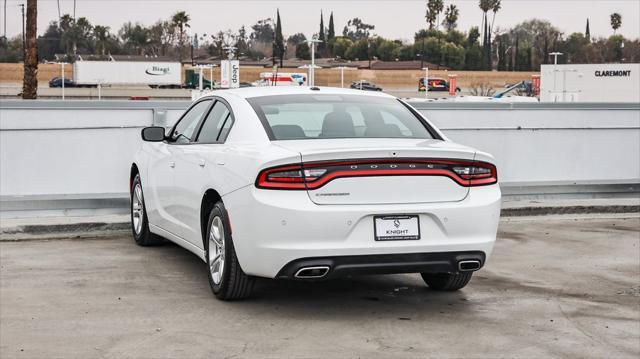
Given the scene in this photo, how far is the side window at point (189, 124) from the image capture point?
8.59 meters

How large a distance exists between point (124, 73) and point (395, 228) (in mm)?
91039

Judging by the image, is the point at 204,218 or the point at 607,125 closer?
the point at 204,218

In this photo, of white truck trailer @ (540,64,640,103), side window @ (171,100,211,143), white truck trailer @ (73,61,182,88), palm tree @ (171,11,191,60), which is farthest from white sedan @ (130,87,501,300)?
palm tree @ (171,11,191,60)

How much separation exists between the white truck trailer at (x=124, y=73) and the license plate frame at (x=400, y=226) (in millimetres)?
87101

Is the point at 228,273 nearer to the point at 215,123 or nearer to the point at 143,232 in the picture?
the point at 215,123

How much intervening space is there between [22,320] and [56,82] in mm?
92630

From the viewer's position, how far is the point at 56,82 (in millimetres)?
95875

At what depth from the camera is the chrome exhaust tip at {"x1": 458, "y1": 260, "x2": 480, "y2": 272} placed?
22.4 ft

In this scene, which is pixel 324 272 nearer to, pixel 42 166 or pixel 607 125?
pixel 42 166

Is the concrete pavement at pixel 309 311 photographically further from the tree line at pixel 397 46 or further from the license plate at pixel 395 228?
the tree line at pixel 397 46

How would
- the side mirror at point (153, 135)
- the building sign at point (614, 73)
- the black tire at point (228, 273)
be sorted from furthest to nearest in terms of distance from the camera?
the building sign at point (614, 73) < the side mirror at point (153, 135) < the black tire at point (228, 273)

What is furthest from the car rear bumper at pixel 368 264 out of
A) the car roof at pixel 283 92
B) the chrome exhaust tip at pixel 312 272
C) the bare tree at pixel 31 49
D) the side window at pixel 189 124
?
the bare tree at pixel 31 49

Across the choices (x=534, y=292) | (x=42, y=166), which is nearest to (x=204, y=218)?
(x=534, y=292)

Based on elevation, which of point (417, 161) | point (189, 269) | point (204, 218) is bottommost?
point (189, 269)
